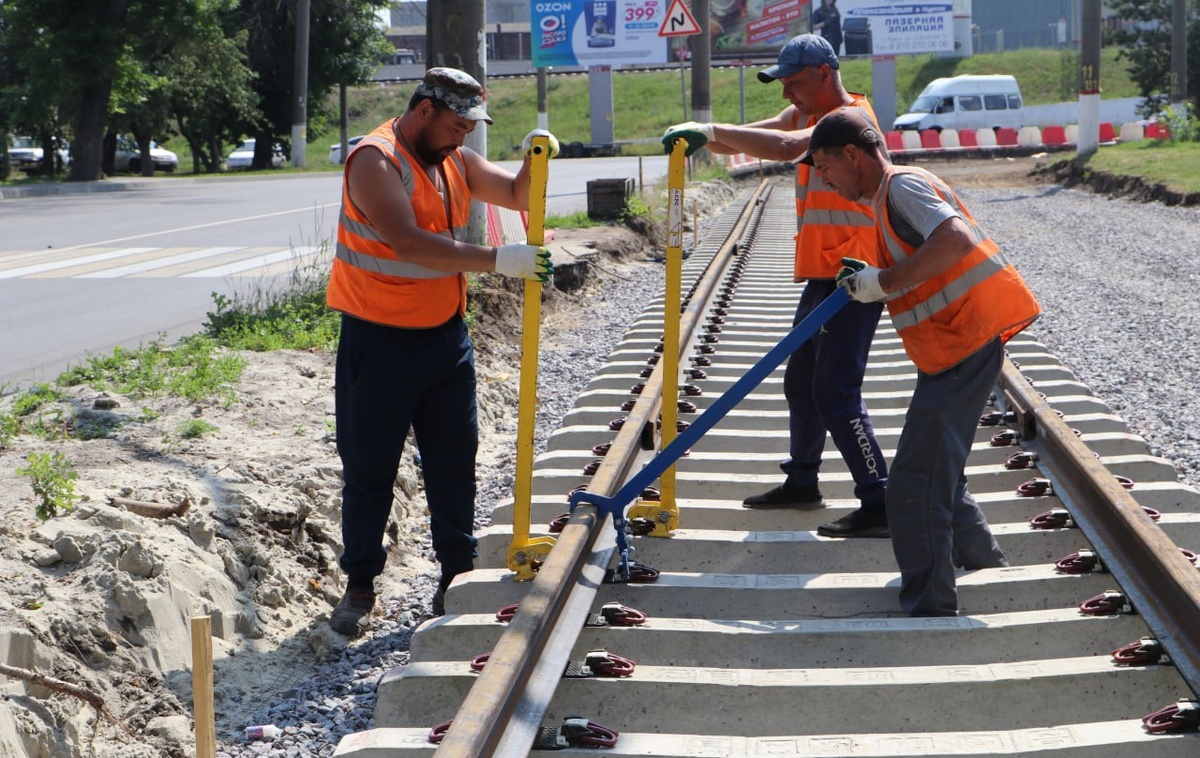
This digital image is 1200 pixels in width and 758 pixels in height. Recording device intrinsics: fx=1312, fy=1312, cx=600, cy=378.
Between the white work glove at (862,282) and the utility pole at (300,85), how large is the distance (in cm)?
3769

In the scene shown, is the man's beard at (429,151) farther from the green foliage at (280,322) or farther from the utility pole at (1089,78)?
the utility pole at (1089,78)

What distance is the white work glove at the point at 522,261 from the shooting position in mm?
4211

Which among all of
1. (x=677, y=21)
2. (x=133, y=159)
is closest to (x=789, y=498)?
(x=677, y=21)

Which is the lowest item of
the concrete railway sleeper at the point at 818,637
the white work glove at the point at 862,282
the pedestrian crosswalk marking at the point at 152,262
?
the concrete railway sleeper at the point at 818,637

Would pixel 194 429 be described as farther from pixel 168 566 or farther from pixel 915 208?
pixel 915 208

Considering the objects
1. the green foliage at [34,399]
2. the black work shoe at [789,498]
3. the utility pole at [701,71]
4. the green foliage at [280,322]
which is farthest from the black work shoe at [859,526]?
the utility pole at [701,71]

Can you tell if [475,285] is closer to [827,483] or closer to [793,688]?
[827,483]

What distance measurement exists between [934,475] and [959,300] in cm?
55

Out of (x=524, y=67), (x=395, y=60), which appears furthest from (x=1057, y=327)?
(x=395, y=60)

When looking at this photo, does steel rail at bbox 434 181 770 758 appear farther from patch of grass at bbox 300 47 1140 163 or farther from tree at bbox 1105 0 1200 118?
patch of grass at bbox 300 47 1140 163

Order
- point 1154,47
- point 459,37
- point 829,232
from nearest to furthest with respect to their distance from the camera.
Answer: point 829,232 < point 459,37 < point 1154,47

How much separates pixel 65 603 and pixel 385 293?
1403 millimetres

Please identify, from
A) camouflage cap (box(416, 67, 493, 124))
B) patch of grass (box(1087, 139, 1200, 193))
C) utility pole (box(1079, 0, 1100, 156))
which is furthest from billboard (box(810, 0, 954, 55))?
camouflage cap (box(416, 67, 493, 124))

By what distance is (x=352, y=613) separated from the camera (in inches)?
183
